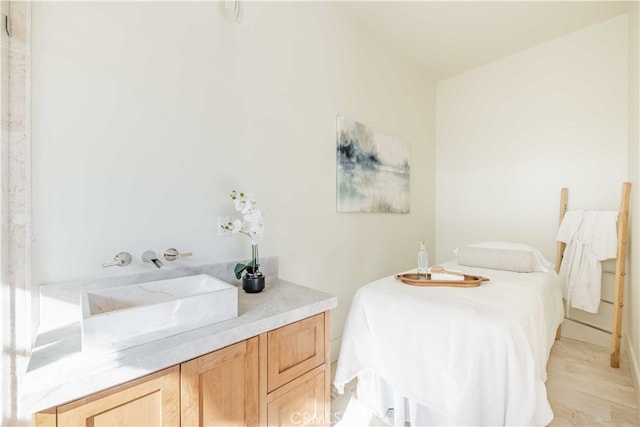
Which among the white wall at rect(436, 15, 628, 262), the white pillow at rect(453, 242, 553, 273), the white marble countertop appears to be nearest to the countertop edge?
the white marble countertop

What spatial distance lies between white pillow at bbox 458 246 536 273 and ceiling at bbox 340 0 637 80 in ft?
6.15

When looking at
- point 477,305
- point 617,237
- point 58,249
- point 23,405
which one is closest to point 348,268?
point 477,305

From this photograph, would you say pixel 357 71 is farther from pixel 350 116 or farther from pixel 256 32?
pixel 256 32

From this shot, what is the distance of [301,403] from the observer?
1.17m

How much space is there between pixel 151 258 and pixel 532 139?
334 centimetres

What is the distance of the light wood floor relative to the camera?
164 cm

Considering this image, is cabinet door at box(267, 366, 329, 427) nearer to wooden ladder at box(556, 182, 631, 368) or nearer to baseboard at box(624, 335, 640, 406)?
baseboard at box(624, 335, 640, 406)

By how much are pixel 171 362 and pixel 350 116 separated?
2.04m

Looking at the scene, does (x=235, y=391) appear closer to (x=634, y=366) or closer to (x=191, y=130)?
(x=191, y=130)

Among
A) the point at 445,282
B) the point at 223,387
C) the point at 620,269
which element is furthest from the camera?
the point at 620,269

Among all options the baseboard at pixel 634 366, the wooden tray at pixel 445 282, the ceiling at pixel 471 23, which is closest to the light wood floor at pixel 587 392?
the baseboard at pixel 634 366

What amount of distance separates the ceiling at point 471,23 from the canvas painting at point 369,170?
2.83ft

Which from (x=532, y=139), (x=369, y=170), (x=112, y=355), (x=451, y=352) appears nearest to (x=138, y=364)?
(x=112, y=355)

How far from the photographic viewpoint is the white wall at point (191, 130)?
1.08 metres
